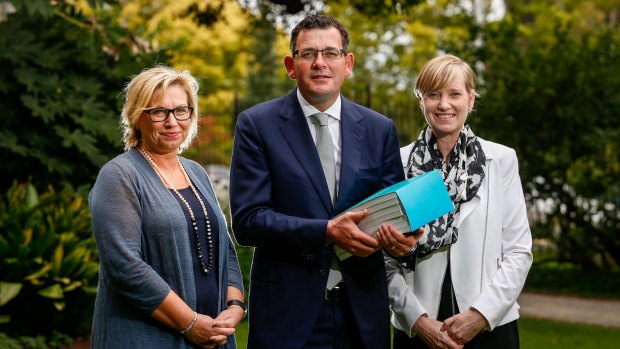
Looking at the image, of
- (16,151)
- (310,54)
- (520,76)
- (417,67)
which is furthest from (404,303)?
(417,67)

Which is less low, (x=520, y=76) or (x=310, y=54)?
(x=310, y=54)

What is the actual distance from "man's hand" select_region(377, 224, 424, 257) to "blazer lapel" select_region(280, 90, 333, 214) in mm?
281

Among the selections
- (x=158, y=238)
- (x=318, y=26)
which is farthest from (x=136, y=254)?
(x=318, y=26)

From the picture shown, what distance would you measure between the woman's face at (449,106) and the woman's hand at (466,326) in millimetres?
782

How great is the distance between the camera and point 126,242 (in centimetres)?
325

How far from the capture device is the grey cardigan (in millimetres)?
3254

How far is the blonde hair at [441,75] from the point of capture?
3.72 metres

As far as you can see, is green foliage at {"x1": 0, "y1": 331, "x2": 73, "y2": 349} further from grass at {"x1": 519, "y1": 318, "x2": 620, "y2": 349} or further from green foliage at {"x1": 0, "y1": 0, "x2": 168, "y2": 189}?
grass at {"x1": 519, "y1": 318, "x2": 620, "y2": 349}

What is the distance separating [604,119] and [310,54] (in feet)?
29.0

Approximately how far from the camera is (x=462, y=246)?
3.71 meters

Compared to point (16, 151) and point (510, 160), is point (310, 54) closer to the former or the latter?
point (510, 160)

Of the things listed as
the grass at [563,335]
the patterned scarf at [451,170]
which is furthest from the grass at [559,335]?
the patterned scarf at [451,170]

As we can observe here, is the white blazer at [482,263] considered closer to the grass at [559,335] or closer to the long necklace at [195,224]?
the long necklace at [195,224]

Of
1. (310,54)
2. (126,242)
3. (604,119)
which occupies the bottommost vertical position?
(604,119)
